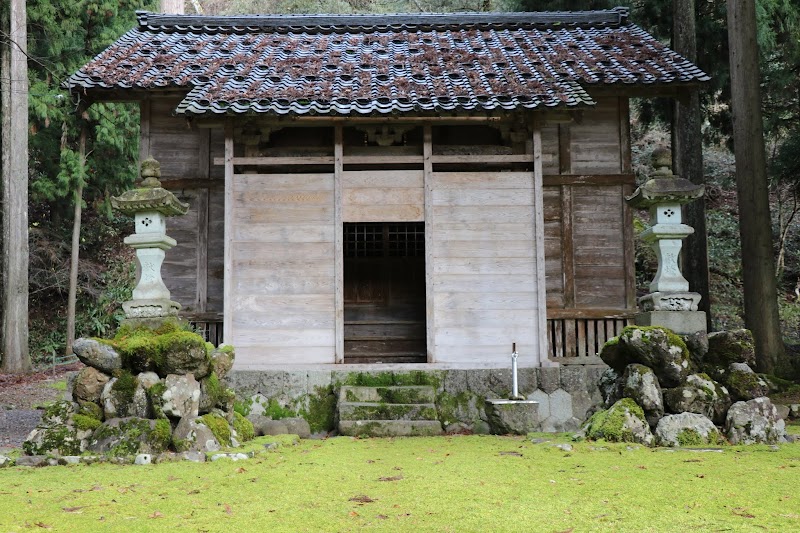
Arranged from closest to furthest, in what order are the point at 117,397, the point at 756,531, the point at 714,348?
the point at 756,531 → the point at 117,397 → the point at 714,348

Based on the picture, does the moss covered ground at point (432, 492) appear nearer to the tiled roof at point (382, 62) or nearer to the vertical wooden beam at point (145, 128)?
the tiled roof at point (382, 62)

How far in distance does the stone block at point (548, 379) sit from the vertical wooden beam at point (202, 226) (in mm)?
4995

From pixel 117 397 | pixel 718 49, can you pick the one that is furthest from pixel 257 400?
pixel 718 49

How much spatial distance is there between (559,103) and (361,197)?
292 centimetres

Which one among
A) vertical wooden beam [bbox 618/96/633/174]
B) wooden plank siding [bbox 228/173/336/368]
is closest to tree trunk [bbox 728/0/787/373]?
vertical wooden beam [bbox 618/96/633/174]

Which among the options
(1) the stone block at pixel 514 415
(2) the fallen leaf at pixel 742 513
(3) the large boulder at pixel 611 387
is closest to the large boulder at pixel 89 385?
(1) the stone block at pixel 514 415

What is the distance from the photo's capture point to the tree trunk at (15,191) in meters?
15.3

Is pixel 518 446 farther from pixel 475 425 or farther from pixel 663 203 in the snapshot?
pixel 663 203

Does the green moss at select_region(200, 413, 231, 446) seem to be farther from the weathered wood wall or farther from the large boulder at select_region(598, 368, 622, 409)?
the large boulder at select_region(598, 368, 622, 409)

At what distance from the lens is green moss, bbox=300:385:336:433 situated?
30.0 ft

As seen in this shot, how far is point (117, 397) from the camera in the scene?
23.1ft

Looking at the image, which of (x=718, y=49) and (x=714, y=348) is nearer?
(x=714, y=348)

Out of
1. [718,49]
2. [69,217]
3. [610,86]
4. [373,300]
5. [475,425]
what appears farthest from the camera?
[69,217]

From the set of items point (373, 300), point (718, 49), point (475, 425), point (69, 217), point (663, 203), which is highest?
point (718, 49)
